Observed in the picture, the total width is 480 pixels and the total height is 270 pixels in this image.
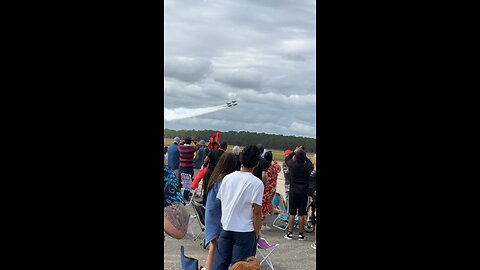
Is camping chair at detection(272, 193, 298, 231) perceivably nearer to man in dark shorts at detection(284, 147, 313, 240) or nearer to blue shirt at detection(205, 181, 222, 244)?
man in dark shorts at detection(284, 147, 313, 240)

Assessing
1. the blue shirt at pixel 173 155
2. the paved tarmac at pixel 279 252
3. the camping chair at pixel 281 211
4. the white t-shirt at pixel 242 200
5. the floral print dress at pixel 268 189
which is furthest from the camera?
the blue shirt at pixel 173 155

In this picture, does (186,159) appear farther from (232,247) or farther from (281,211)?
(232,247)

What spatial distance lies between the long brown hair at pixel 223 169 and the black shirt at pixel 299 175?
2.33 metres

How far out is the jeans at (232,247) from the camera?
12.4 feet

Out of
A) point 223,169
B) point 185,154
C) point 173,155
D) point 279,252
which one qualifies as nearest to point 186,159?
point 185,154

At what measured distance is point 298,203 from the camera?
6.59 metres

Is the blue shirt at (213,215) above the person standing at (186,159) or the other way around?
the other way around

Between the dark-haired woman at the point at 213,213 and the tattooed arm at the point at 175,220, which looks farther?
the dark-haired woman at the point at 213,213

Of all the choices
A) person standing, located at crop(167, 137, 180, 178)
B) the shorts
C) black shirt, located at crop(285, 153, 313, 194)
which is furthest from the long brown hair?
person standing, located at crop(167, 137, 180, 178)

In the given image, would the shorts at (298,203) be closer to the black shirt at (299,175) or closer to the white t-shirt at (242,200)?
the black shirt at (299,175)

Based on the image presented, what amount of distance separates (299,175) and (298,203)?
17.3 inches

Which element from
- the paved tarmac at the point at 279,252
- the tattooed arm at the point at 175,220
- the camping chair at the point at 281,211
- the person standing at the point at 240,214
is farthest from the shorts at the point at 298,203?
the tattooed arm at the point at 175,220

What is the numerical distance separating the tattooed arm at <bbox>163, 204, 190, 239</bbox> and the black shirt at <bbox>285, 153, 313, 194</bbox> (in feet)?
12.8
